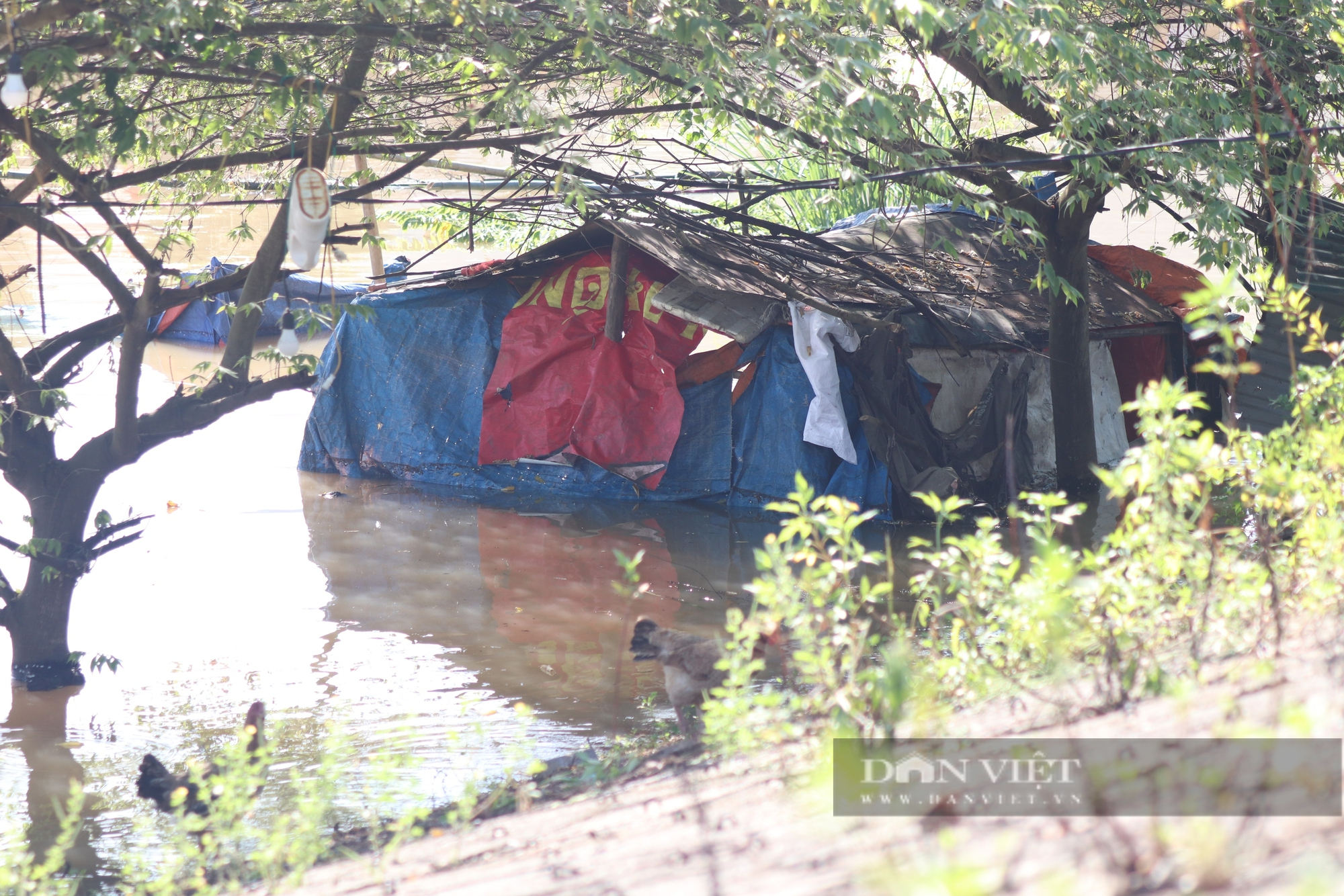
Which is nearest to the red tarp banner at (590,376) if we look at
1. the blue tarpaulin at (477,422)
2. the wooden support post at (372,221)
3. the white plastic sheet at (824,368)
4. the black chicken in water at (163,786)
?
the blue tarpaulin at (477,422)

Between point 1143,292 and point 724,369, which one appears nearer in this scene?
point 724,369

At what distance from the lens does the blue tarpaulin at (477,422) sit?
937 centimetres

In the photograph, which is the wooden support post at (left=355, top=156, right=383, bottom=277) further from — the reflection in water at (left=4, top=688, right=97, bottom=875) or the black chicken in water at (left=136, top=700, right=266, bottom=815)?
the reflection in water at (left=4, top=688, right=97, bottom=875)

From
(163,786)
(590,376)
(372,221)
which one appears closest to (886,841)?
(163,786)

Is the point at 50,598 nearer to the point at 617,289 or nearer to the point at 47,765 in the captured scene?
the point at 47,765

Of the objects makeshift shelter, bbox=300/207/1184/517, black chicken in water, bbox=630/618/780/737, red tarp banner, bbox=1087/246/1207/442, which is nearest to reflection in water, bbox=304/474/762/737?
black chicken in water, bbox=630/618/780/737

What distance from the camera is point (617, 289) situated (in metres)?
9.44

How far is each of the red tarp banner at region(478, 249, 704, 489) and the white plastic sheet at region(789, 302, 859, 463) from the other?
1.23 meters

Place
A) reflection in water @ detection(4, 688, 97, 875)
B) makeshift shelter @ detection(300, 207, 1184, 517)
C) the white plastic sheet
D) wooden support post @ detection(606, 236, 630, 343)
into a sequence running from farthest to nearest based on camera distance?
1. wooden support post @ detection(606, 236, 630, 343)
2. makeshift shelter @ detection(300, 207, 1184, 517)
3. the white plastic sheet
4. reflection in water @ detection(4, 688, 97, 875)

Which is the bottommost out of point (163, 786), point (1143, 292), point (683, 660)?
point (163, 786)

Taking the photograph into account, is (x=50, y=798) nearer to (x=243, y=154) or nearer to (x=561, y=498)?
(x=243, y=154)

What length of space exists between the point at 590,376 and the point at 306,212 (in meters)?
5.11

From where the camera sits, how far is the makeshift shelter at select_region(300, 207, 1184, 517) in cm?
894

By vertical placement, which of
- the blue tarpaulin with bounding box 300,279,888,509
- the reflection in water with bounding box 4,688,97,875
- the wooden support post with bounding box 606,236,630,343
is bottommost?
the reflection in water with bounding box 4,688,97,875
